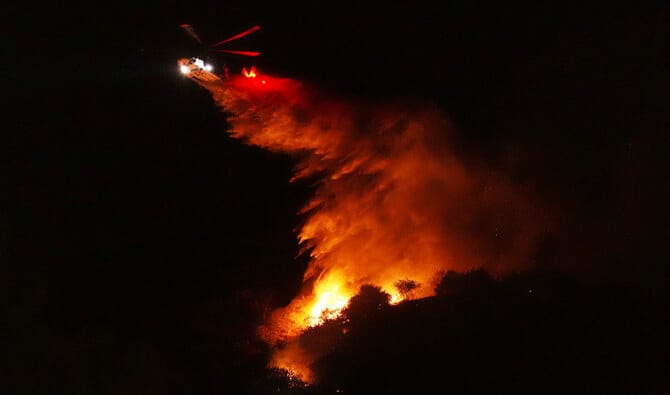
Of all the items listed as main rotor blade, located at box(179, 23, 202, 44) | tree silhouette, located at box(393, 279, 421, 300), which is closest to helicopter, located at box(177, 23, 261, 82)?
main rotor blade, located at box(179, 23, 202, 44)

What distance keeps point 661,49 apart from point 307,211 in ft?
67.7

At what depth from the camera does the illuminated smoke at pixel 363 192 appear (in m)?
27.7

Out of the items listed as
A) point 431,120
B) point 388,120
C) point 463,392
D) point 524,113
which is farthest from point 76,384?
point 524,113

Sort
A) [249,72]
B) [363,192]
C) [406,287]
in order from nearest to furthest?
[406,287] < [249,72] < [363,192]

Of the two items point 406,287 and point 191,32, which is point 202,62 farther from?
point 406,287

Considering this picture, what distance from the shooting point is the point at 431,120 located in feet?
93.6

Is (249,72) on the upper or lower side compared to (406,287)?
upper

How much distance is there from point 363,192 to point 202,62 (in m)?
11.1

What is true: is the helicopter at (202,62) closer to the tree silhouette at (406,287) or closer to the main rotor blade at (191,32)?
the main rotor blade at (191,32)

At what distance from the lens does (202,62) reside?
26422 mm

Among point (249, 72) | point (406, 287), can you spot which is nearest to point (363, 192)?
point (406, 287)

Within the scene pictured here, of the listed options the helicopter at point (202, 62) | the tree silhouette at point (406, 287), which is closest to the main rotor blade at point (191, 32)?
the helicopter at point (202, 62)

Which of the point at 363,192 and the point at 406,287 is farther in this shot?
the point at 363,192

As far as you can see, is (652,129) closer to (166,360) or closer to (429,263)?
(429,263)
